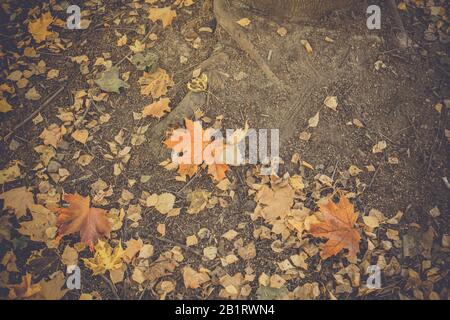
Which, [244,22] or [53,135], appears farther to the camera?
[244,22]

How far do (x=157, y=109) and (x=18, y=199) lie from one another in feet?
4.53

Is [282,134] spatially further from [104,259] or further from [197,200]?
[104,259]

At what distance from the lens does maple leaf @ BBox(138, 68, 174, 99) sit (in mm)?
3506

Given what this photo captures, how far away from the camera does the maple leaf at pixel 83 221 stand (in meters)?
2.95

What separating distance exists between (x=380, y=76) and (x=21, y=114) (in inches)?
132

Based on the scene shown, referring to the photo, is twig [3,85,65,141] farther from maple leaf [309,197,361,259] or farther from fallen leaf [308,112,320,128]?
maple leaf [309,197,361,259]

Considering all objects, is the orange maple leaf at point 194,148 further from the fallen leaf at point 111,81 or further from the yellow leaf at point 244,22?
the yellow leaf at point 244,22

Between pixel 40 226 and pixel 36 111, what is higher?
pixel 36 111

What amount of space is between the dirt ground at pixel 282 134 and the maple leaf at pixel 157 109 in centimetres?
10

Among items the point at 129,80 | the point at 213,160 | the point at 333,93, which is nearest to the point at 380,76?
the point at 333,93

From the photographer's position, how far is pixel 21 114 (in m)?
3.52

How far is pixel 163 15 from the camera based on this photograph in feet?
12.7

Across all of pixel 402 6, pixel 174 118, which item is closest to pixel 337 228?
pixel 174 118
